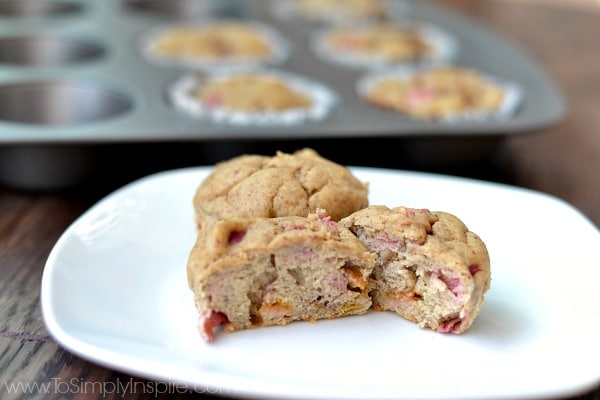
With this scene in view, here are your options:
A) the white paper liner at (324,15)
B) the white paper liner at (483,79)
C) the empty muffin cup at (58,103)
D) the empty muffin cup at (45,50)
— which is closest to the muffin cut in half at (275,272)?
the white paper liner at (483,79)

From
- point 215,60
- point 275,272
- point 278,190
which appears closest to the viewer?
point 275,272

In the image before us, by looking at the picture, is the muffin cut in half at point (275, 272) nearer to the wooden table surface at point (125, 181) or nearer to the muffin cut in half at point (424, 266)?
the muffin cut in half at point (424, 266)

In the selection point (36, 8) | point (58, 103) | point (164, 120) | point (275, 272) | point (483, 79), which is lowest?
point (36, 8)

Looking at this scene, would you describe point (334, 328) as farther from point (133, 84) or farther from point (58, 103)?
point (58, 103)

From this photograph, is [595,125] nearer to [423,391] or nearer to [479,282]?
[479,282]

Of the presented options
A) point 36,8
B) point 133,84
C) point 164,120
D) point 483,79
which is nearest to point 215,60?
point 133,84

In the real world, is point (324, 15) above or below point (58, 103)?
above

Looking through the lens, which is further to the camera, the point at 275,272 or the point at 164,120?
the point at 164,120
